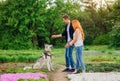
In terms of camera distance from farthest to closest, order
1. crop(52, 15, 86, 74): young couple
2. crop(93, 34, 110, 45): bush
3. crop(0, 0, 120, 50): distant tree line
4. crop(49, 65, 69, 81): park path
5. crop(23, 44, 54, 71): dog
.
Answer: crop(93, 34, 110, 45): bush, crop(0, 0, 120, 50): distant tree line, crop(23, 44, 54, 71): dog, crop(52, 15, 86, 74): young couple, crop(49, 65, 69, 81): park path

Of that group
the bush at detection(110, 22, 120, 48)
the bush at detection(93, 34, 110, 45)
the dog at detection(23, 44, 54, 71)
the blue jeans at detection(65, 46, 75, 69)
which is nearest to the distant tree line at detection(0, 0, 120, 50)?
the bush at detection(93, 34, 110, 45)

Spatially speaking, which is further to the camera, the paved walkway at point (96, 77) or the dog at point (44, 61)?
the dog at point (44, 61)

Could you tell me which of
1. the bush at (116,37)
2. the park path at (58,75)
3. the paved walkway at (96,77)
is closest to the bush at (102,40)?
the bush at (116,37)

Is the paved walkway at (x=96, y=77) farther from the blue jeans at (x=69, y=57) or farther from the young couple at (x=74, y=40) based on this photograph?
the blue jeans at (x=69, y=57)

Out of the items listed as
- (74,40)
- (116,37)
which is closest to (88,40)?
(116,37)

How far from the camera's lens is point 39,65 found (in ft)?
62.0

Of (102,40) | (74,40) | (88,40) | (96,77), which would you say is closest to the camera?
(96,77)

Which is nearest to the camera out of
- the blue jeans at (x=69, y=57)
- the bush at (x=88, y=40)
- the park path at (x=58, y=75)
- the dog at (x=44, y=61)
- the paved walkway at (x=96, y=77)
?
the paved walkway at (x=96, y=77)

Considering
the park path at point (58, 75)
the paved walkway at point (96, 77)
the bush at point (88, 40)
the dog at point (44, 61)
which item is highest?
the dog at point (44, 61)

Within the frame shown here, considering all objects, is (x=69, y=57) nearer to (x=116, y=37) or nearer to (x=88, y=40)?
(x=116, y=37)

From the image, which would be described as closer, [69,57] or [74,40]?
[74,40]

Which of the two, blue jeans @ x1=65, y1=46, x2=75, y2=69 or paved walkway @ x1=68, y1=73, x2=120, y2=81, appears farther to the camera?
blue jeans @ x1=65, y1=46, x2=75, y2=69

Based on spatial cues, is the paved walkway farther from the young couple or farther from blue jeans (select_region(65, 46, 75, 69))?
blue jeans (select_region(65, 46, 75, 69))

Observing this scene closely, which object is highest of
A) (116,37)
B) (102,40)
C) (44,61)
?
(44,61)
